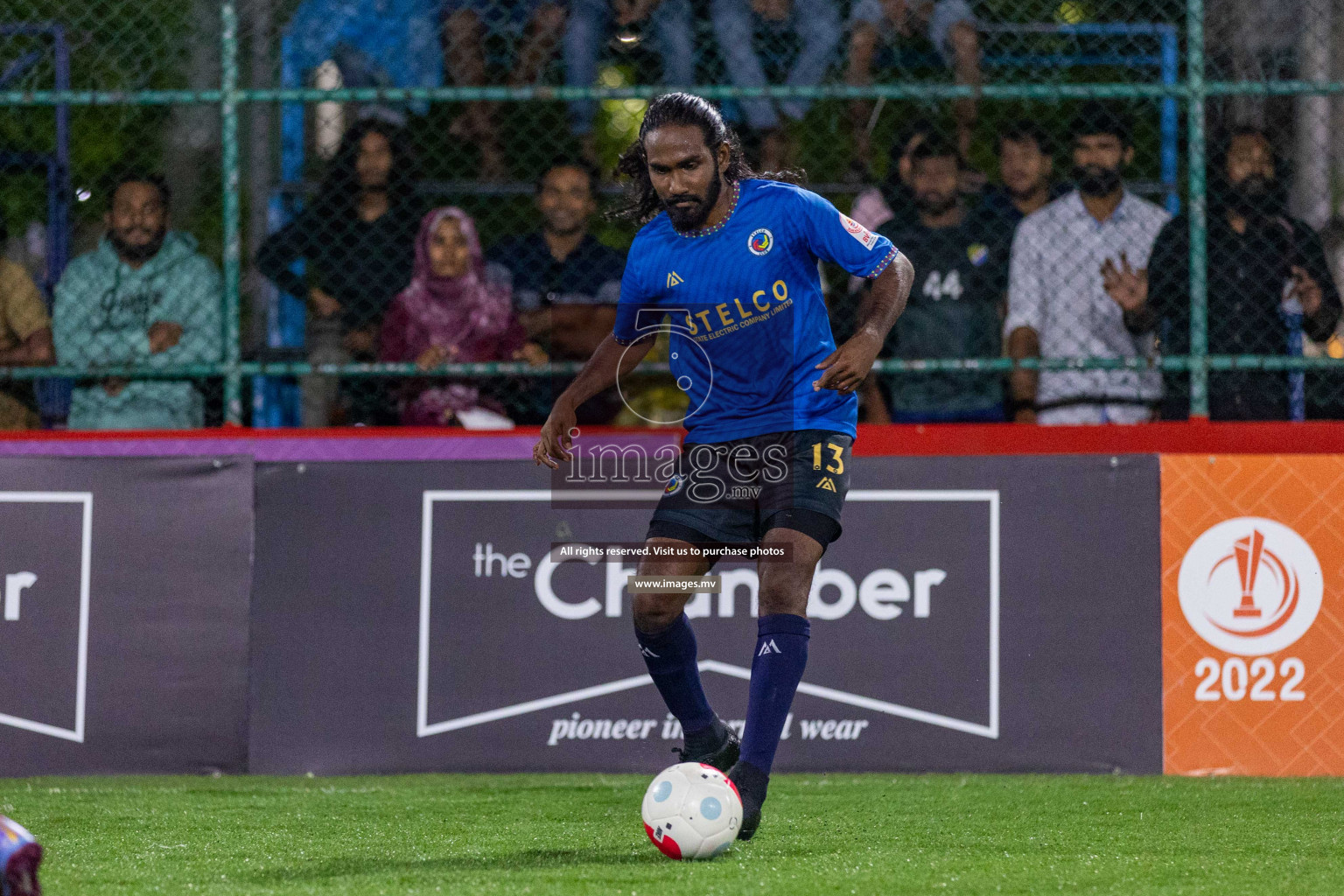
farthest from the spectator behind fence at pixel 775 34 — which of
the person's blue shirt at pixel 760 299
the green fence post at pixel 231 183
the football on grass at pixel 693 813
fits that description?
the football on grass at pixel 693 813

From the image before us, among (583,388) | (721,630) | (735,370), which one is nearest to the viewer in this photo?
(735,370)

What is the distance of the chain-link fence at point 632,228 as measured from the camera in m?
6.49

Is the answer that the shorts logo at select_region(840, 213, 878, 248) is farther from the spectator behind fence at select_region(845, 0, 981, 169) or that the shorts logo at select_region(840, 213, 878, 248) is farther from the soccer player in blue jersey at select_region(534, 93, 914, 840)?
the spectator behind fence at select_region(845, 0, 981, 169)

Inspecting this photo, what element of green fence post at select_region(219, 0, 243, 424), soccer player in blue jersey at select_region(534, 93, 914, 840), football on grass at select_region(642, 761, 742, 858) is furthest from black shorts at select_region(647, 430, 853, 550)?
green fence post at select_region(219, 0, 243, 424)

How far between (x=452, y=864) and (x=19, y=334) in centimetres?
401

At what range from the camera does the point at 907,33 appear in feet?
23.1

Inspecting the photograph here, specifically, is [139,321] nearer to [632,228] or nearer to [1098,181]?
[632,228]

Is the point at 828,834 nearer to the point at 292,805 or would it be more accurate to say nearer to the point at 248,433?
the point at 292,805

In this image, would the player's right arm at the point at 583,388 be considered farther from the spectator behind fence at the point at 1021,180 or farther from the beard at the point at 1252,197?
the beard at the point at 1252,197

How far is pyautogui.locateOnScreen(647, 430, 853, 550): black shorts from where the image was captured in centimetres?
452

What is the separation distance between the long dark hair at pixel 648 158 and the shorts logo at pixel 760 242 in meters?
0.23

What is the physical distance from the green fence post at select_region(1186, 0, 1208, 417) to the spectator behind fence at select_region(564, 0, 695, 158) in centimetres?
202

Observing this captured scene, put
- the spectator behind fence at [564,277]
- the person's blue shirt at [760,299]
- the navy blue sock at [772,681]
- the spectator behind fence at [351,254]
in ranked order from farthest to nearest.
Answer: the spectator behind fence at [351,254], the spectator behind fence at [564,277], the person's blue shirt at [760,299], the navy blue sock at [772,681]

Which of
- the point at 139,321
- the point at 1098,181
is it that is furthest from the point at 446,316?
the point at 1098,181
